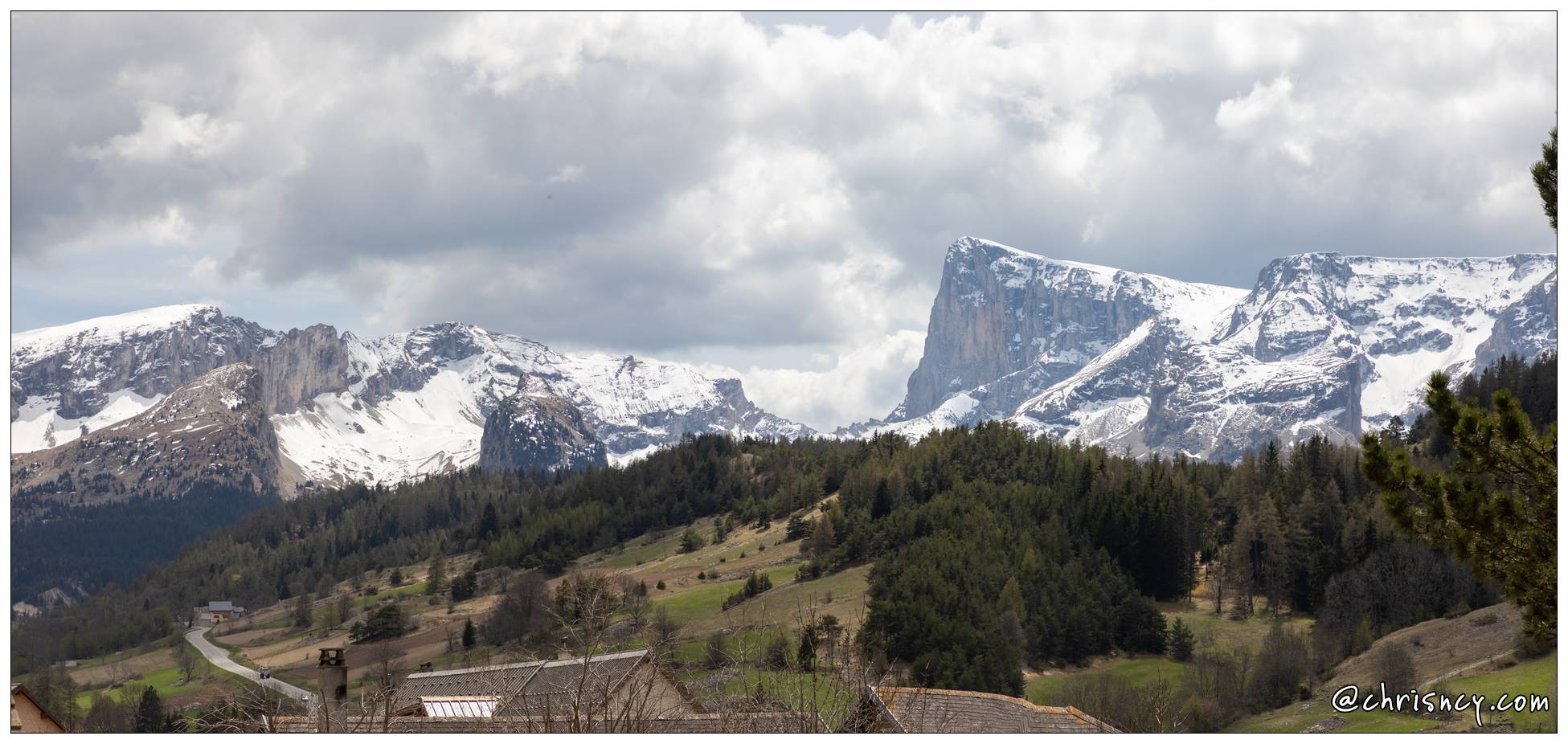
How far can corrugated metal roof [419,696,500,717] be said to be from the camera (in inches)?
1271

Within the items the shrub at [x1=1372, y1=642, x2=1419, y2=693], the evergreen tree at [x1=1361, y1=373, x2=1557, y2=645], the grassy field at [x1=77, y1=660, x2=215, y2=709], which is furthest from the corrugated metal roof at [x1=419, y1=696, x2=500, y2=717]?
the grassy field at [x1=77, y1=660, x2=215, y2=709]

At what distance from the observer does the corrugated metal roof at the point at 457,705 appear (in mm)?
32281

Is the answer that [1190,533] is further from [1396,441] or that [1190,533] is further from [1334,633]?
[1396,441]

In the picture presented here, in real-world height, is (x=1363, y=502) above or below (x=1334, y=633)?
above

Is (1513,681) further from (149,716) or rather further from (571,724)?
(149,716)

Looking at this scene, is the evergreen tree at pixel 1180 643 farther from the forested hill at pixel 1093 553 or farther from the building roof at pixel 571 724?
the building roof at pixel 571 724

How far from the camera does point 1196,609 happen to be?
430 feet

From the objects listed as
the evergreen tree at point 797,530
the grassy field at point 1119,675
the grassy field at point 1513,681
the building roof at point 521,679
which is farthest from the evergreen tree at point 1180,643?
the building roof at point 521,679

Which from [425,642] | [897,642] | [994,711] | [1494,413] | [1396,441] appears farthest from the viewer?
[1396,441]

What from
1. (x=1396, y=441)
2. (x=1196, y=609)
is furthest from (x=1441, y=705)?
(x=1396, y=441)

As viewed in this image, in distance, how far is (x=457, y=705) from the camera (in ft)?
113

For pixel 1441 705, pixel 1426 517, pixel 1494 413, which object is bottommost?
pixel 1441 705

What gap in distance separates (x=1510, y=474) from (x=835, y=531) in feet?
511

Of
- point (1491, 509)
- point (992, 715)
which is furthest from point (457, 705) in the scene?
point (1491, 509)
